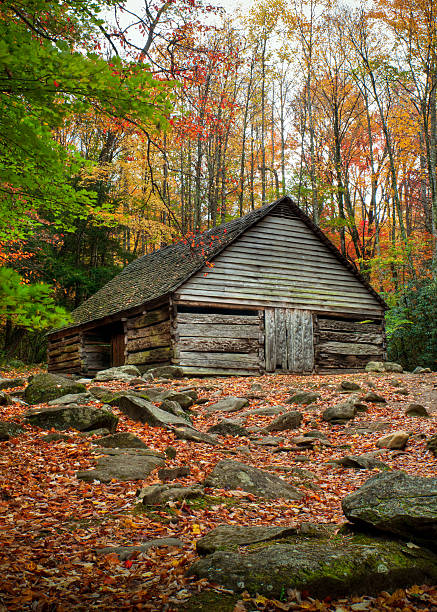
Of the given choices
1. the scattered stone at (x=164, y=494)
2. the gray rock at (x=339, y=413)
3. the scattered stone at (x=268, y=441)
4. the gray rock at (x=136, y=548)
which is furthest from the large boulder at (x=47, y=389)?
the gray rock at (x=136, y=548)

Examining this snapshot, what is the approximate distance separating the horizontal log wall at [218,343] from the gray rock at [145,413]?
605cm

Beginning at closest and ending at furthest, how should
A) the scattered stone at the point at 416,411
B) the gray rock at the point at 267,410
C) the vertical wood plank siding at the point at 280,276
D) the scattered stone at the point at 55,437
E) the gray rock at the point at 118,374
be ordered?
the scattered stone at the point at 55,437, the scattered stone at the point at 416,411, the gray rock at the point at 267,410, the gray rock at the point at 118,374, the vertical wood plank siding at the point at 280,276

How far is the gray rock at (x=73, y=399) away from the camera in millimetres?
8461

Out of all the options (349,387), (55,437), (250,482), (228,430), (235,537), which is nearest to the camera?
(235,537)

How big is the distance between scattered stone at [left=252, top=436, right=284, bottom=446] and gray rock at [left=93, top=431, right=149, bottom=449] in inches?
87.2

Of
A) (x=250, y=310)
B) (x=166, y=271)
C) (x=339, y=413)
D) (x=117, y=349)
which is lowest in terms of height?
(x=339, y=413)

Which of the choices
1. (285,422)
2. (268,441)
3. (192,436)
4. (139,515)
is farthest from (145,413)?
(139,515)

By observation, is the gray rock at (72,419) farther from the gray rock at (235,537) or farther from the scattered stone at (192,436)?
the gray rock at (235,537)

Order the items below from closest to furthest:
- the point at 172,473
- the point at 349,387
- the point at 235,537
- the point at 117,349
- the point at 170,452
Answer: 1. the point at 235,537
2. the point at 172,473
3. the point at 170,452
4. the point at 349,387
5. the point at 117,349

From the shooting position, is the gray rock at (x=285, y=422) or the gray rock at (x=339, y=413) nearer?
the gray rock at (x=285, y=422)

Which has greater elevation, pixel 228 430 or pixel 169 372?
pixel 169 372

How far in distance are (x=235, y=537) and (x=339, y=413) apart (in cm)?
576

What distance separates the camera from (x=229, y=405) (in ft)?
33.9

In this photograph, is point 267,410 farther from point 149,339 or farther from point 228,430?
point 149,339
